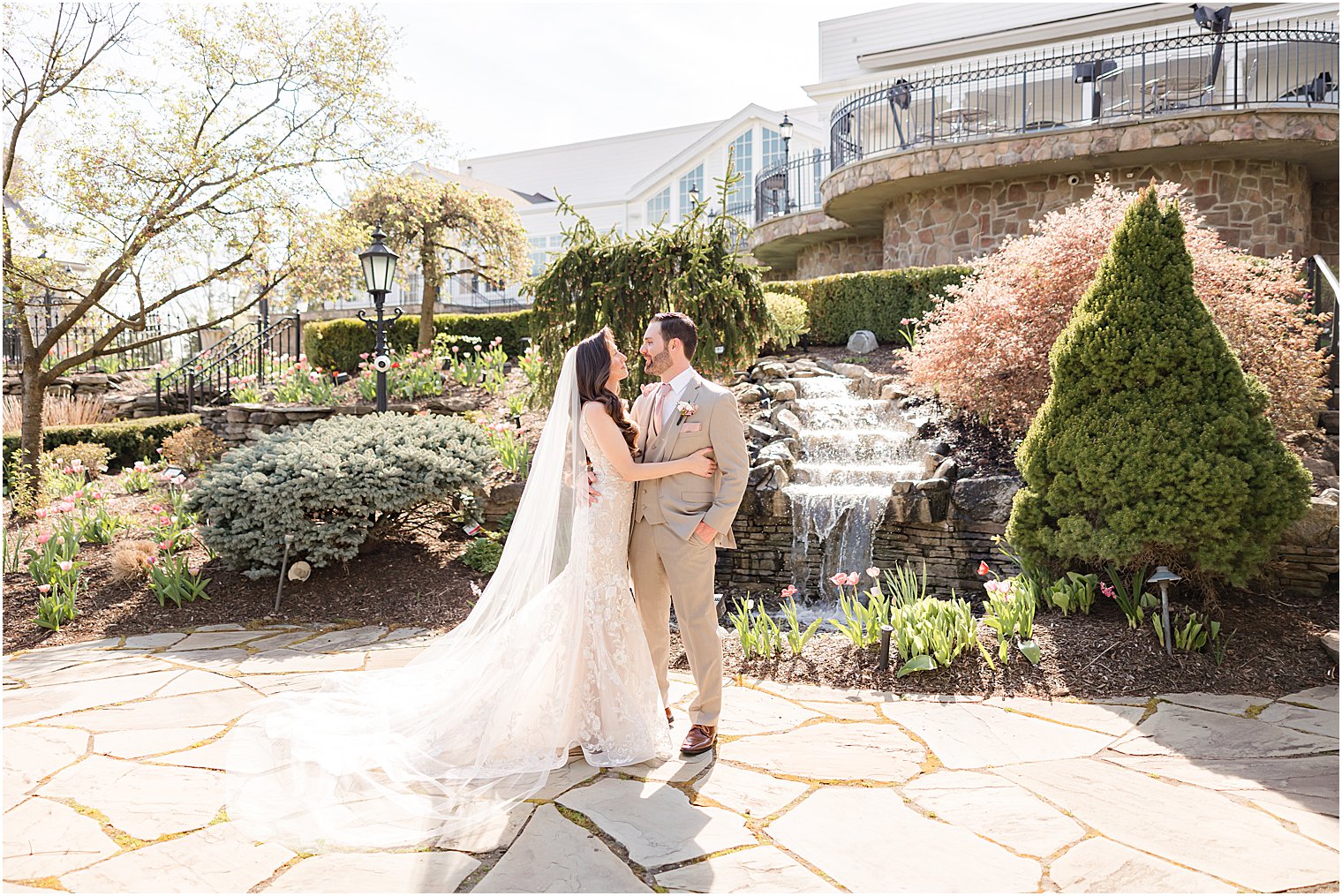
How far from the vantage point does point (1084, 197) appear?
553 inches

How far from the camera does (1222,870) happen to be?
9.18 feet

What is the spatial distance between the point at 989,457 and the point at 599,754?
5.53 meters

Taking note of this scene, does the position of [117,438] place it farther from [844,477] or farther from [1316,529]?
[1316,529]

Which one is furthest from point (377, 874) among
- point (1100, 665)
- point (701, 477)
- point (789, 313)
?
point (789, 313)

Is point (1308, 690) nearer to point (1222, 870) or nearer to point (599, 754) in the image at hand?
point (1222, 870)

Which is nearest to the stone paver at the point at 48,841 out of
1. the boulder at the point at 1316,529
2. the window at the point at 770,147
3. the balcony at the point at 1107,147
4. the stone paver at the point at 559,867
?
the stone paver at the point at 559,867

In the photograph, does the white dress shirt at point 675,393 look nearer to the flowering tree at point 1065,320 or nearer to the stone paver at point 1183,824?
the stone paver at point 1183,824

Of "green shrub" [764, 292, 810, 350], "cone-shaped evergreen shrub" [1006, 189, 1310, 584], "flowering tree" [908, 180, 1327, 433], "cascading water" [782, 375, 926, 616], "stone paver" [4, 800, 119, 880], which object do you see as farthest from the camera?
"green shrub" [764, 292, 810, 350]

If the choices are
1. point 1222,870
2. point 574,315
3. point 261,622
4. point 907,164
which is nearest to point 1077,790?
point 1222,870

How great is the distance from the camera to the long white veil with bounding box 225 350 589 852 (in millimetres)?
3197

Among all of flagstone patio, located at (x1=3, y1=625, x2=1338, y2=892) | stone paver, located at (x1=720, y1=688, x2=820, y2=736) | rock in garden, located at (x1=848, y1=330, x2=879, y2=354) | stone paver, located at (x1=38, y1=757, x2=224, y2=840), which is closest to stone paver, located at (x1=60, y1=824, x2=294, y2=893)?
flagstone patio, located at (x1=3, y1=625, x2=1338, y2=892)

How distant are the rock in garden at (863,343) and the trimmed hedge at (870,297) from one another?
13.1 inches

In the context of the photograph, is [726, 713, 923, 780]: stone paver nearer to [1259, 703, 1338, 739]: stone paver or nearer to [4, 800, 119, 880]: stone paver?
[1259, 703, 1338, 739]: stone paver

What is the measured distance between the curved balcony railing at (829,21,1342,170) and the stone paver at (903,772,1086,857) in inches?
489
